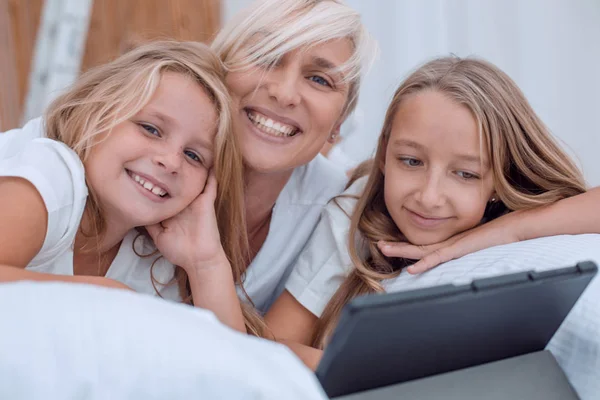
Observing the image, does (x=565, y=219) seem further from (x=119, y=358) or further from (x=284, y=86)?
(x=119, y=358)

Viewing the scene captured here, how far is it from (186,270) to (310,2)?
1.73 ft

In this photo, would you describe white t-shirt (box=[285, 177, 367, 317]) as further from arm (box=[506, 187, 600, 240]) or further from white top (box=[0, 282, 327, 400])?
white top (box=[0, 282, 327, 400])

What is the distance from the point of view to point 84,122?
1029mm

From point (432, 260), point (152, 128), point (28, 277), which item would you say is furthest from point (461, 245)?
point (28, 277)

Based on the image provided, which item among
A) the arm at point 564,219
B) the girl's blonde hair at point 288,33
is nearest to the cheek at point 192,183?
the girl's blonde hair at point 288,33

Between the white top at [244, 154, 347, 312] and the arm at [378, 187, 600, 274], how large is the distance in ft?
1.05

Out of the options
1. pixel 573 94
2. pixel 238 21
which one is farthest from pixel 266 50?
pixel 573 94

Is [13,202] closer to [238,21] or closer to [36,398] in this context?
[36,398]

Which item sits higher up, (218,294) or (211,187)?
(211,187)

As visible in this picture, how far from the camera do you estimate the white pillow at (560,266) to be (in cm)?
73

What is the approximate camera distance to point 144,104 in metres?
1.02

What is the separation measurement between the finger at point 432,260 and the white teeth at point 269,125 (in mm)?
352

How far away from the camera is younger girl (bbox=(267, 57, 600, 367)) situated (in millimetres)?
1030

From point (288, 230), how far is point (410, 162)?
0.33 meters
